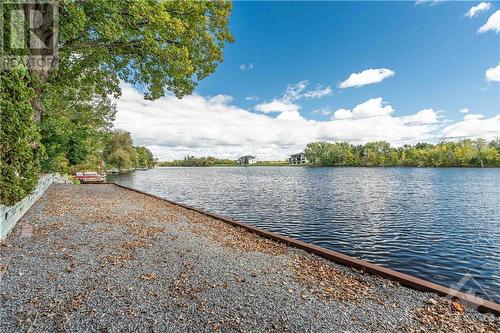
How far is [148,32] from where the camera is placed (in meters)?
10.5

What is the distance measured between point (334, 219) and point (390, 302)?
441 inches

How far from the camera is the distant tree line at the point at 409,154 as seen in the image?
103m

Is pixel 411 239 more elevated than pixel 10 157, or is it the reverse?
pixel 10 157

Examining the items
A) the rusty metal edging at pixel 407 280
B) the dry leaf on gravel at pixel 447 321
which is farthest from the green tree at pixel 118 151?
the dry leaf on gravel at pixel 447 321

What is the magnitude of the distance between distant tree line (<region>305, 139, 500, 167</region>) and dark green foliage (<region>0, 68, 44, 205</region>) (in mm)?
126866

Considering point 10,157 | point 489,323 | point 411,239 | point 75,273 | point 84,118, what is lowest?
point 411,239

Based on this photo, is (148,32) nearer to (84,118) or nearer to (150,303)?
(150,303)

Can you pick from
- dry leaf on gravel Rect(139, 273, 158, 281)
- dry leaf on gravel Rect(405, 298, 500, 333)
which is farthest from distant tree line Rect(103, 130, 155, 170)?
dry leaf on gravel Rect(405, 298, 500, 333)

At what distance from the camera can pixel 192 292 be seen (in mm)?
4730

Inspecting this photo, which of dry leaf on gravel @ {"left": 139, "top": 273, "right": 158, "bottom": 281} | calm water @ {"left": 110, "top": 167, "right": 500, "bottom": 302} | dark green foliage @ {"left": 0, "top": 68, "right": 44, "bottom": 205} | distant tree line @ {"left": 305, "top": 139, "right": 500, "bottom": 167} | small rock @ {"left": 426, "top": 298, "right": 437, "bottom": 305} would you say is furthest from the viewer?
distant tree line @ {"left": 305, "top": 139, "right": 500, "bottom": 167}

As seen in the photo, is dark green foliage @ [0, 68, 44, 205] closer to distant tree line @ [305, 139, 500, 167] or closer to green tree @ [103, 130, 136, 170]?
green tree @ [103, 130, 136, 170]

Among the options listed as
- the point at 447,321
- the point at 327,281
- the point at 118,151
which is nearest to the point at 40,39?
the point at 327,281

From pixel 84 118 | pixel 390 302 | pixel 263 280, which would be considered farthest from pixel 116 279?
pixel 84 118

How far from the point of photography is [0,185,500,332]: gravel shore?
3.88 m
